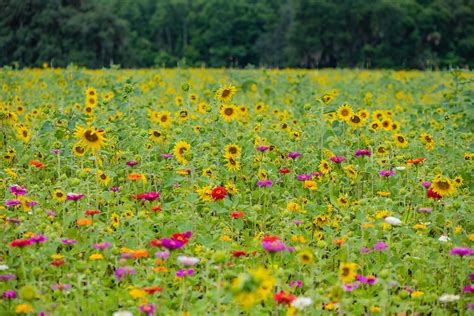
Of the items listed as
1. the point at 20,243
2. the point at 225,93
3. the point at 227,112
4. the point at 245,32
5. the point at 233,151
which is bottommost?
the point at 20,243

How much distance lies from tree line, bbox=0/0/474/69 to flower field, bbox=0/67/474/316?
10201mm

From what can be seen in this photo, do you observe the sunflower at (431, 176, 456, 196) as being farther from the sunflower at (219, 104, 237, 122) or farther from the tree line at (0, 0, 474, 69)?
the tree line at (0, 0, 474, 69)

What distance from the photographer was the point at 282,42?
51.3 meters

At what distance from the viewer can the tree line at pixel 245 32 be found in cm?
3141

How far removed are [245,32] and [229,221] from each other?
5483 centimetres

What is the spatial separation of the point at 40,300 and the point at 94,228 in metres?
0.63

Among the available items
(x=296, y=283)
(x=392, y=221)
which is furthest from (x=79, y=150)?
(x=392, y=221)

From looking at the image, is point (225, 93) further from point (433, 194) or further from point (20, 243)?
point (20, 243)

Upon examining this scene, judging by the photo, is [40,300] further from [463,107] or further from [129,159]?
[463,107]

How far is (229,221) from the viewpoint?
161 inches

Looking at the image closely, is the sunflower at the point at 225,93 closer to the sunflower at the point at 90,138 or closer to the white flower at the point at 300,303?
the sunflower at the point at 90,138

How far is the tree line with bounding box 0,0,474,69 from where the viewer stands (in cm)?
3141

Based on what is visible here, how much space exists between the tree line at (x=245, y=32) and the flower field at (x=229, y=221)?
10201 millimetres

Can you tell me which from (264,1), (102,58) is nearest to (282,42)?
(264,1)
